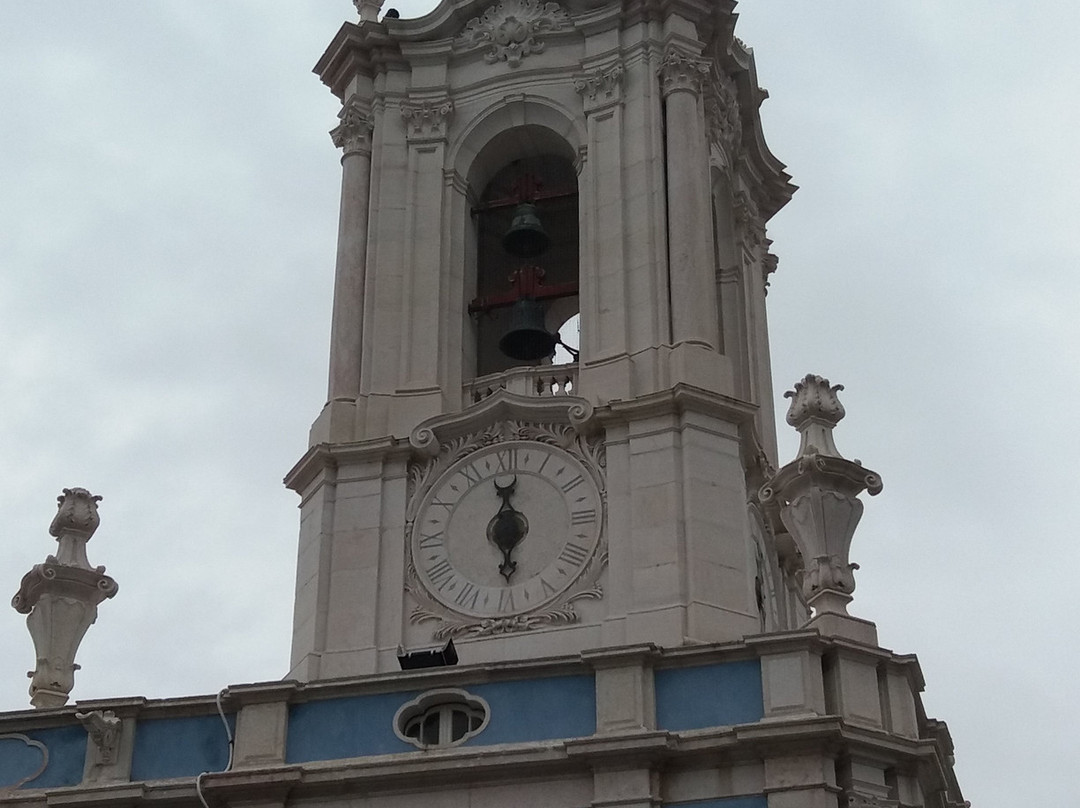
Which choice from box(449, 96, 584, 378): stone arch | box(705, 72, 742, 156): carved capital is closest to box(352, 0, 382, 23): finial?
box(449, 96, 584, 378): stone arch

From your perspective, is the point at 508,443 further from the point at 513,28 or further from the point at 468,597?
the point at 513,28

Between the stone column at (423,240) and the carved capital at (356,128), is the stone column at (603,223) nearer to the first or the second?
the stone column at (423,240)

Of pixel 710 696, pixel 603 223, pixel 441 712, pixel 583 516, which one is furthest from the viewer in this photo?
pixel 603 223

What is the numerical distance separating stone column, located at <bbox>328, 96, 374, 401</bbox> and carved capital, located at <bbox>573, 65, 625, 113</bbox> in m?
3.16

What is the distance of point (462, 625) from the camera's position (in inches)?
1195

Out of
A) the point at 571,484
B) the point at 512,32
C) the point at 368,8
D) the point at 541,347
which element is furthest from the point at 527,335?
the point at 368,8

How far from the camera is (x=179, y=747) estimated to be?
28391mm

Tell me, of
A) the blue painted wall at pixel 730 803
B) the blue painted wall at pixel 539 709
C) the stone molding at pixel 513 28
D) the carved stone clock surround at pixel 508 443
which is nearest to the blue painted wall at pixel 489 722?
the blue painted wall at pixel 539 709

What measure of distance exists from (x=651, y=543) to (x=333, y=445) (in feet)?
15.0

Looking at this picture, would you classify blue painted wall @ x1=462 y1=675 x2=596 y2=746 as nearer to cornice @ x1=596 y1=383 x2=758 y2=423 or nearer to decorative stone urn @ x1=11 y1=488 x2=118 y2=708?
cornice @ x1=596 y1=383 x2=758 y2=423

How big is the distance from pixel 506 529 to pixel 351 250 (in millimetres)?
5202

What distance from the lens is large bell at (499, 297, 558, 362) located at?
33781 millimetres

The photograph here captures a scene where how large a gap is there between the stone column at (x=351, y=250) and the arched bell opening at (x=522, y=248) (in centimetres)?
154

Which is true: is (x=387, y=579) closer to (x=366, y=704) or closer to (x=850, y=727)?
(x=366, y=704)
